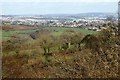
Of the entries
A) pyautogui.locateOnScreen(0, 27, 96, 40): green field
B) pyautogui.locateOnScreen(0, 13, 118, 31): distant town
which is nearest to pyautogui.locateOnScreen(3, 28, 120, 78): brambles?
pyautogui.locateOnScreen(0, 27, 96, 40): green field

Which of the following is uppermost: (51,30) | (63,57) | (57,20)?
(57,20)

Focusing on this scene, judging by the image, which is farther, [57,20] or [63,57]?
[57,20]

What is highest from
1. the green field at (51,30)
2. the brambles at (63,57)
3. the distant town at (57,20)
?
the distant town at (57,20)

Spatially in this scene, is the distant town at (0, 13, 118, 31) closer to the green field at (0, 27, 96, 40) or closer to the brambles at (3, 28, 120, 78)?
→ the green field at (0, 27, 96, 40)

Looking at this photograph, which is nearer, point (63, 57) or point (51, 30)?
point (63, 57)

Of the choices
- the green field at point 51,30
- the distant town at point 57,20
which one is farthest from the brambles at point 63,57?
the distant town at point 57,20

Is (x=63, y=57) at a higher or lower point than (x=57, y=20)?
lower

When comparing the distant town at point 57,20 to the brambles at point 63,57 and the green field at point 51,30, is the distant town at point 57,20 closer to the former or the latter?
the green field at point 51,30

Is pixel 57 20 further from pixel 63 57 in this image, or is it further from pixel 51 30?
pixel 63 57

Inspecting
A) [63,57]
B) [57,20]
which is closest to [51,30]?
[57,20]

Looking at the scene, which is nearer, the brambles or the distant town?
the brambles

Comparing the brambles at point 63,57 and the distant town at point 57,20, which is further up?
the distant town at point 57,20
